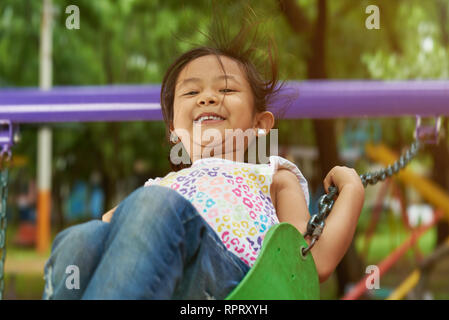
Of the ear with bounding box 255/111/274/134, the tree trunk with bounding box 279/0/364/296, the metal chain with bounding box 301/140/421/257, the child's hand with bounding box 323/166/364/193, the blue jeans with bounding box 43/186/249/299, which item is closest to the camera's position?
the blue jeans with bounding box 43/186/249/299

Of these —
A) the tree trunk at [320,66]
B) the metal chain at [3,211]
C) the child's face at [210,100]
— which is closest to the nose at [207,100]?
the child's face at [210,100]

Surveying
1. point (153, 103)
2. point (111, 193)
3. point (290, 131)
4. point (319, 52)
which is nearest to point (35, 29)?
point (111, 193)

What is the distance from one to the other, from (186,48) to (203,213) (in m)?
4.90

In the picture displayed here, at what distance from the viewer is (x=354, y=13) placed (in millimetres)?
7680

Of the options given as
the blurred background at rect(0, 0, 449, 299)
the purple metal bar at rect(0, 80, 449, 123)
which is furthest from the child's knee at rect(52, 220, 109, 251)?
the blurred background at rect(0, 0, 449, 299)

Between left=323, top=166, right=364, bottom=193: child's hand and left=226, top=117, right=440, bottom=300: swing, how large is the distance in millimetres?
157

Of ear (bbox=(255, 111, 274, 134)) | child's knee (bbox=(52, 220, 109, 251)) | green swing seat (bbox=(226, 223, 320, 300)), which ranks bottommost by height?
green swing seat (bbox=(226, 223, 320, 300))

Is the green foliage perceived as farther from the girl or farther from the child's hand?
the child's hand

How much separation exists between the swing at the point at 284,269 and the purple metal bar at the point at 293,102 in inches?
21.1

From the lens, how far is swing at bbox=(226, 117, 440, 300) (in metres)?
1.00

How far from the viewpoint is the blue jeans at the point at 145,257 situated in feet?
3.18

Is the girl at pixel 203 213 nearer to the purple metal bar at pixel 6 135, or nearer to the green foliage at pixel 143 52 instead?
the purple metal bar at pixel 6 135

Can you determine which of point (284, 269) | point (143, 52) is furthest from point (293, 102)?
point (143, 52)
